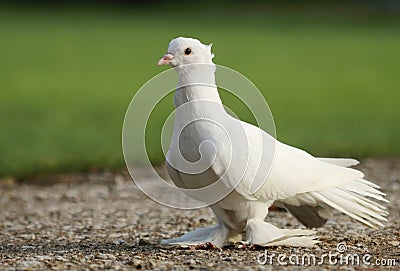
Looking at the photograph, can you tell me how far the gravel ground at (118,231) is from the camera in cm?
594

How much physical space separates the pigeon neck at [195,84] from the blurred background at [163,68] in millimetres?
5709

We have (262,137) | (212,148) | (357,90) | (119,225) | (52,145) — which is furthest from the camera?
(357,90)

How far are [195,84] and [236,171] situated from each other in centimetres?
69

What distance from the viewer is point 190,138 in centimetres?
609

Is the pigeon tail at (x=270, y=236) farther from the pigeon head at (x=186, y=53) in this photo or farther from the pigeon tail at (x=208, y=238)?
the pigeon head at (x=186, y=53)

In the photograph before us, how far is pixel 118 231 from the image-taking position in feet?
25.4

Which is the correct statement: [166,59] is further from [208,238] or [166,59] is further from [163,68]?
[163,68]

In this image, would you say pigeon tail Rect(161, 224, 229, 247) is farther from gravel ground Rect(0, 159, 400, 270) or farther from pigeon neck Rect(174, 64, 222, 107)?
pigeon neck Rect(174, 64, 222, 107)

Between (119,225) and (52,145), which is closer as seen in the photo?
(119,225)

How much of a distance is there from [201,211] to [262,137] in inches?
105

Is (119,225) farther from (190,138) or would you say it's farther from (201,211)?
(190,138)

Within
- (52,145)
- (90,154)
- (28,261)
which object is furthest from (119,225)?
(52,145)

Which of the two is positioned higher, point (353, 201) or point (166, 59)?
point (166, 59)

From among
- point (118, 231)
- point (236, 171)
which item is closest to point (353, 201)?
point (236, 171)
